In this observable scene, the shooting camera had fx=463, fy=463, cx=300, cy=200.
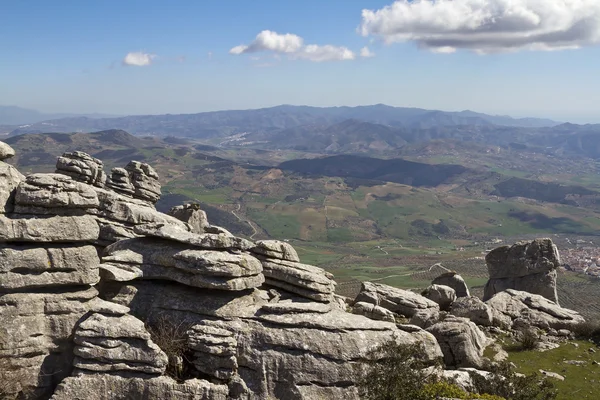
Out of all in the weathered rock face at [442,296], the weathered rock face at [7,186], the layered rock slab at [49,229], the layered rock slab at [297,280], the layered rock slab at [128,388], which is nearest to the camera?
the layered rock slab at [128,388]

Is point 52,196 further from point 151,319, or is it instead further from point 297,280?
point 297,280

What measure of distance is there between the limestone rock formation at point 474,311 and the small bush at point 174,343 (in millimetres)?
31624

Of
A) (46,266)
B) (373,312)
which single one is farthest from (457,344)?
(46,266)

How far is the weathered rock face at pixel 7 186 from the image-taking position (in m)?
28.3

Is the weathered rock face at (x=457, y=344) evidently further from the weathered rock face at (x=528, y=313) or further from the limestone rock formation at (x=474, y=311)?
the weathered rock face at (x=528, y=313)

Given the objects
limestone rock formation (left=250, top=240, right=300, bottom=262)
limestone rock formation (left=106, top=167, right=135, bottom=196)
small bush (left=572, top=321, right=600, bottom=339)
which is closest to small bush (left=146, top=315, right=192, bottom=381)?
limestone rock formation (left=250, top=240, right=300, bottom=262)

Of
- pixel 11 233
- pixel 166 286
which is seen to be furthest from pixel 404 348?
pixel 11 233

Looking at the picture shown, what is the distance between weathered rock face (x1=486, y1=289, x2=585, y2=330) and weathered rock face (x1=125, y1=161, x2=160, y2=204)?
4251cm

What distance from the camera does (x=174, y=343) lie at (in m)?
27.4

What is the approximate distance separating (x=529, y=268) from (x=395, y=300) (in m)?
24.8

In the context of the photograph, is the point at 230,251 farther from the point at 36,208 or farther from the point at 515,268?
the point at 515,268

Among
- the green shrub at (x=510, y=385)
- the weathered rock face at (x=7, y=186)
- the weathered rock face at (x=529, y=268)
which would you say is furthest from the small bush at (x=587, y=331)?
the weathered rock face at (x=7, y=186)

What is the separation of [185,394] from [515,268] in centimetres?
5230

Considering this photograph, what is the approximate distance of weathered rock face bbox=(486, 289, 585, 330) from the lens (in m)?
49.8
